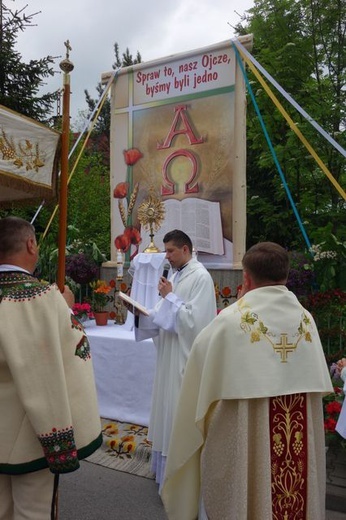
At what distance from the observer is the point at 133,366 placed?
475 centimetres

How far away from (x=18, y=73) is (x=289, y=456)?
1085 cm

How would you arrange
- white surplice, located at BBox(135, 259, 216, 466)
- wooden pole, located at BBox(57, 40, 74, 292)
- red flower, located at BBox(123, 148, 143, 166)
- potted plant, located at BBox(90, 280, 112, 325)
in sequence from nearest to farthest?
wooden pole, located at BBox(57, 40, 74, 292) < white surplice, located at BBox(135, 259, 216, 466) < potted plant, located at BBox(90, 280, 112, 325) < red flower, located at BBox(123, 148, 143, 166)

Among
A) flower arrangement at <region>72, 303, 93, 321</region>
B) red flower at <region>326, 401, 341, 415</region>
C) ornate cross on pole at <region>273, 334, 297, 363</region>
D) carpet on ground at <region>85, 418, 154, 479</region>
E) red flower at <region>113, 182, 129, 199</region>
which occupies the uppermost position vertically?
red flower at <region>113, 182, 129, 199</region>

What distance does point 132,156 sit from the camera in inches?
261

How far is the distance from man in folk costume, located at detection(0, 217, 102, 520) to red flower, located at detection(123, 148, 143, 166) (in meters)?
4.74

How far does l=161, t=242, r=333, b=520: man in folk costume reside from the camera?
2.07 meters

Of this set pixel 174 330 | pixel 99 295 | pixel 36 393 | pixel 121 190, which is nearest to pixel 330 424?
pixel 174 330

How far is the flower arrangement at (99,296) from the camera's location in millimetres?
6012

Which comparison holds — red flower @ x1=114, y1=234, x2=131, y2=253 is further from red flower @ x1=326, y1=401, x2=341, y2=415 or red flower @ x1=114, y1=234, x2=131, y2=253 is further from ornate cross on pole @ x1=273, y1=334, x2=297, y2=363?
ornate cross on pole @ x1=273, y1=334, x2=297, y2=363

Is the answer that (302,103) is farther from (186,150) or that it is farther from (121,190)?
(121,190)

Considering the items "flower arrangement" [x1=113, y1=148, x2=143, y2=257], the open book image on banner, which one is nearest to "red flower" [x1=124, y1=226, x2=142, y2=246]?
"flower arrangement" [x1=113, y1=148, x2=143, y2=257]

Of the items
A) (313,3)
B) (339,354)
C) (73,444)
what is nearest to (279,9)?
(313,3)

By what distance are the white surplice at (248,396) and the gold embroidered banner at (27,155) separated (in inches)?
54.8

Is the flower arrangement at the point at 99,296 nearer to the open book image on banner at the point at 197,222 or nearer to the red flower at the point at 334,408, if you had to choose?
the open book image on banner at the point at 197,222
